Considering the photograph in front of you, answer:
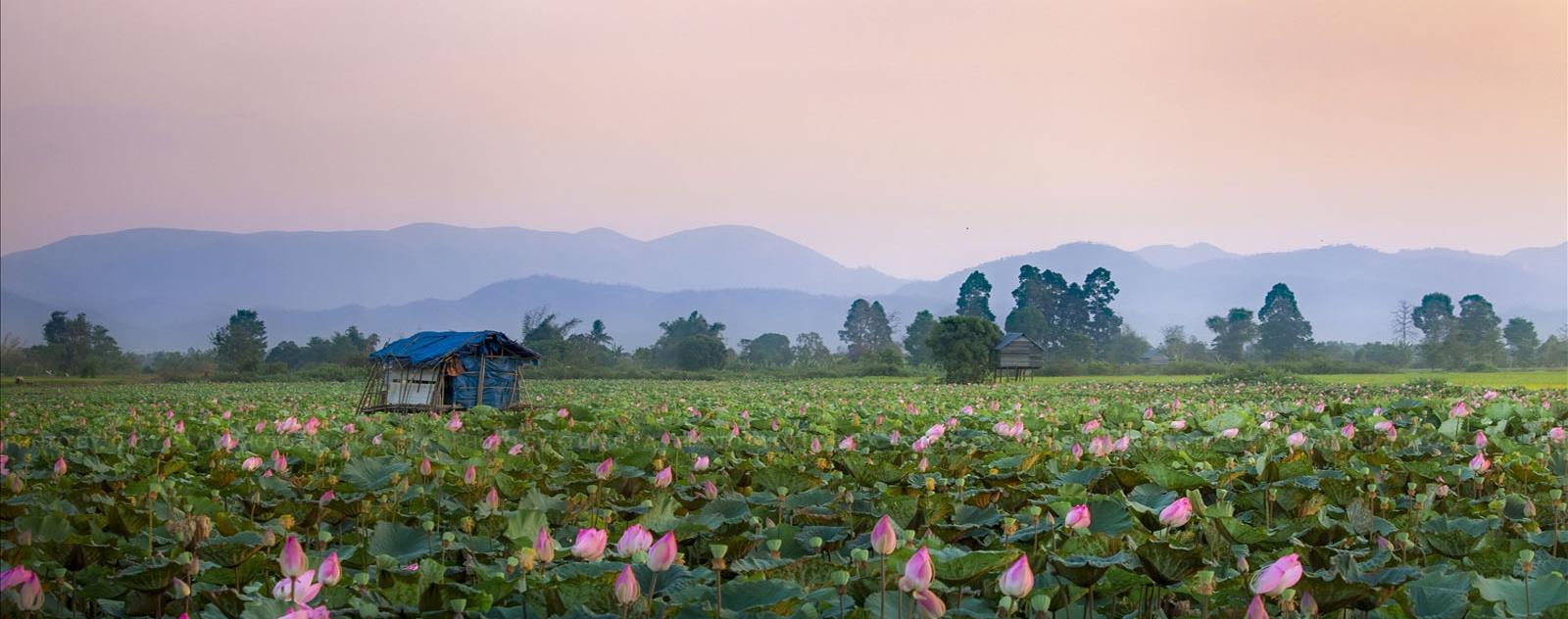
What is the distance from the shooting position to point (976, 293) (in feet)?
194

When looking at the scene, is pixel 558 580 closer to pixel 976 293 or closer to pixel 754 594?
pixel 754 594

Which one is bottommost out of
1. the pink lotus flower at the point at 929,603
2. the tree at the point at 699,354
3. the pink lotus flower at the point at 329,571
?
the pink lotus flower at the point at 929,603

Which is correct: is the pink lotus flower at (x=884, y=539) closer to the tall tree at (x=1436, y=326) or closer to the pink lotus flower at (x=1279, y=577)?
the pink lotus flower at (x=1279, y=577)

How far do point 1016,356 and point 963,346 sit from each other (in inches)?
175

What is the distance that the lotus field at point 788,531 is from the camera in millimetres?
1785

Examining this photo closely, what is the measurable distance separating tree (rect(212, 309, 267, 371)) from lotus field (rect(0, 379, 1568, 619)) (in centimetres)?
3882

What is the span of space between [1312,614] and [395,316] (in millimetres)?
121646

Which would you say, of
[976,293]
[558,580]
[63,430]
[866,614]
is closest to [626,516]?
[558,580]

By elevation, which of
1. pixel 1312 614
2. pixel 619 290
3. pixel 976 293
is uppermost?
pixel 619 290

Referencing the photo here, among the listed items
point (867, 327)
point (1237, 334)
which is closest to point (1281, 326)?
point (1237, 334)

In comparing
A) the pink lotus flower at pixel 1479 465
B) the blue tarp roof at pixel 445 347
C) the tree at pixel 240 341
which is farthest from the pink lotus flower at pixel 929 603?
the tree at pixel 240 341

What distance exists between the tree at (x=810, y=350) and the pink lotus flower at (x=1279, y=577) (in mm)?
54048

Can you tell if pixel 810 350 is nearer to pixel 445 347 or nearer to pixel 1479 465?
pixel 445 347

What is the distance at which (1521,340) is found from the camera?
45875mm
